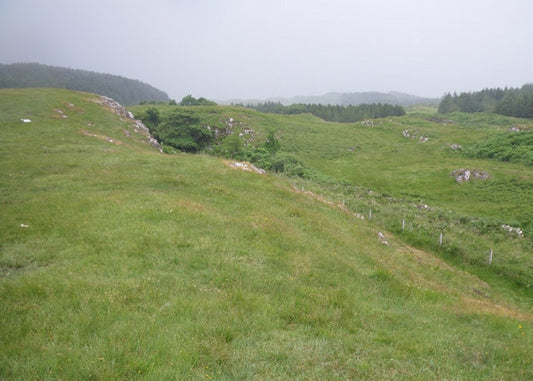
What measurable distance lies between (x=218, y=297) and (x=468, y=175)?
52.1 m

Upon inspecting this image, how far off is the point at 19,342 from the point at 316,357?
678cm

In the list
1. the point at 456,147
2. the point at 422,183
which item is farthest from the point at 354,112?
the point at 422,183

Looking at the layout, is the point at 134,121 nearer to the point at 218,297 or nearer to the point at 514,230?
the point at 218,297

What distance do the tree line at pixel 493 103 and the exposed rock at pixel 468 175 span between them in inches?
4253

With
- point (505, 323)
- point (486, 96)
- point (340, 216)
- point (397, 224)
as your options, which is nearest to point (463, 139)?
point (397, 224)

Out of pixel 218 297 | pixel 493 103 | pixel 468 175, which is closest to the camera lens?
pixel 218 297

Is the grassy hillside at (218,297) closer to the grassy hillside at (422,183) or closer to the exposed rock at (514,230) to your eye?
the grassy hillside at (422,183)

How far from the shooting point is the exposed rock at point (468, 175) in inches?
1927

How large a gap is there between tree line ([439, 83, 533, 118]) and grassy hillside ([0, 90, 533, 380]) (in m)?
145

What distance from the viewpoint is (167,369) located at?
22.0 feet

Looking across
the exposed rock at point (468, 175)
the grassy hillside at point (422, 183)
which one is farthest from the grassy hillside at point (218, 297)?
the exposed rock at point (468, 175)

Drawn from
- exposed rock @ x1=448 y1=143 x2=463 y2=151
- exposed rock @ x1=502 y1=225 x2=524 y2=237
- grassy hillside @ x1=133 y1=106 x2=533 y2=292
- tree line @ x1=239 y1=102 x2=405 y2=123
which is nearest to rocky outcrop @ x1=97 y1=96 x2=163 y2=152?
grassy hillside @ x1=133 y1=106 x2=533 y2=292

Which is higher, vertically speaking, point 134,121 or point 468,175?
point 134,121

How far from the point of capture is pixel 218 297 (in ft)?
32.3
